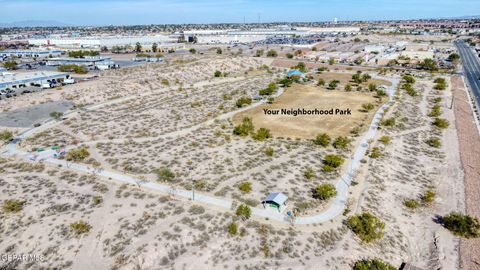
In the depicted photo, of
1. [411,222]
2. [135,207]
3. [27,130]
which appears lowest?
[411,222]

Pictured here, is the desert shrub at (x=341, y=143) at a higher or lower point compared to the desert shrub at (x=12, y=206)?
higher

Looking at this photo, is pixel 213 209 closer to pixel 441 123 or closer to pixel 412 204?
pixel 412 204

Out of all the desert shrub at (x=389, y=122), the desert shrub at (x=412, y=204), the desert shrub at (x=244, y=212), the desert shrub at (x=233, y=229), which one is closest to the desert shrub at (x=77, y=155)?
the desert shrub at (x=244, y=212)

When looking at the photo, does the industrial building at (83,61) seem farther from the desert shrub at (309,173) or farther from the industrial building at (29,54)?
the desert shrub at (309,173)

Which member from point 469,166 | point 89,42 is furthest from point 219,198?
point 89,42

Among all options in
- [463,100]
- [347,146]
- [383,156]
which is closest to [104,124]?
[347,146]

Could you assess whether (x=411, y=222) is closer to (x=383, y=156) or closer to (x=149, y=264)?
(x=383, y=156)

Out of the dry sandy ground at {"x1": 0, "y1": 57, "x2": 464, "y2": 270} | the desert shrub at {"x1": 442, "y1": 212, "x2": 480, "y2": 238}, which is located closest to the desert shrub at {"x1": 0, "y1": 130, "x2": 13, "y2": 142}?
the dry sandy ground at {"x1": 0, "y1": 57, "x2": 464, "y2": 270}
